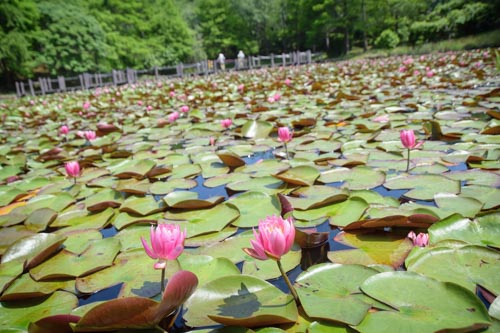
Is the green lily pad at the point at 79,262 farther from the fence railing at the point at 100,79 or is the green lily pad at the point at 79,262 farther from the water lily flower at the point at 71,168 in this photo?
the fence railing at the point at 100,79

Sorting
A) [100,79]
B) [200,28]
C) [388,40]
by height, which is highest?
[200,28]

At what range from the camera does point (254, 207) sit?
1184 mm

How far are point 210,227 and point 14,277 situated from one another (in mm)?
571

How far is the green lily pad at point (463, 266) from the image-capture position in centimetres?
70

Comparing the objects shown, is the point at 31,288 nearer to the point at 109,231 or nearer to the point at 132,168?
the point at 109,231

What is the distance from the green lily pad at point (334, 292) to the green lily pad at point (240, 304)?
0.15 ft

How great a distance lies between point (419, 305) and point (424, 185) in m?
0.73

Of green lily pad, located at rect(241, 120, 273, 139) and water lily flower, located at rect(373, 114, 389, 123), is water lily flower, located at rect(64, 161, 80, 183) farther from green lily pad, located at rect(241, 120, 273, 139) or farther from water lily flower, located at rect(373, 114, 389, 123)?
water lily flower, located at rect(373, 114, 389, 123)

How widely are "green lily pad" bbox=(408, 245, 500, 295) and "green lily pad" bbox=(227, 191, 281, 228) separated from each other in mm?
482

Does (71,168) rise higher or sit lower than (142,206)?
higher

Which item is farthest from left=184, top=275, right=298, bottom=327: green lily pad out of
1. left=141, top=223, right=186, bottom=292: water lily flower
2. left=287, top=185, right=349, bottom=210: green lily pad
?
left=287, top=185, right=349, bottom=210: green lily pad

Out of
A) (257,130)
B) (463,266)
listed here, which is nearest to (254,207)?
(463,266)

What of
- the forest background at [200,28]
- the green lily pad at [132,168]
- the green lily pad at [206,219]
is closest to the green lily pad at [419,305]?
the green lily pad at [206,219]

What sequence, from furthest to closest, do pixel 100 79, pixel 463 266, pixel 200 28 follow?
pixel 200 28, pixel 100 79, pixel 463 266
